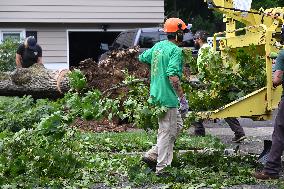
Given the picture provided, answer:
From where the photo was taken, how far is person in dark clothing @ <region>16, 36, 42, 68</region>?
52.4ft

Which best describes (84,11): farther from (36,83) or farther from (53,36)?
(36,83)

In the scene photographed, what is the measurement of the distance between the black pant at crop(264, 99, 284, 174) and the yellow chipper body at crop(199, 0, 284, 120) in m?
1.33

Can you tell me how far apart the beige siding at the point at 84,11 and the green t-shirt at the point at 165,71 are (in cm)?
1465

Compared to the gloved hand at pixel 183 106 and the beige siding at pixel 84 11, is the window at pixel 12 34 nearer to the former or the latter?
the beige siding at pixel 84 11

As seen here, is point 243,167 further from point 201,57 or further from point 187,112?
point 201,57

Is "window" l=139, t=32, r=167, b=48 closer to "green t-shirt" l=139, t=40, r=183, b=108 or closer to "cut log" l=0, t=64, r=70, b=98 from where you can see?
"cut log" l=0, t=64, r=70, b=98

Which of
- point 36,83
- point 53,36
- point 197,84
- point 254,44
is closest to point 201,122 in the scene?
point 254,44

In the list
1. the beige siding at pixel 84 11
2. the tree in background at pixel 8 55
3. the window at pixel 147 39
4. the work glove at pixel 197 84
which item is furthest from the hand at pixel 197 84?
the beige siding at pixel 84 11

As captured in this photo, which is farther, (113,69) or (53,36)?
(53,36)

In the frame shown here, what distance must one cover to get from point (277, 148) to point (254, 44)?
2764mm

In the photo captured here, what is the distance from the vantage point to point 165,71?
28.2 feet

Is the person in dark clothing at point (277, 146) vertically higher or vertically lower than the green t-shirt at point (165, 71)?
lower

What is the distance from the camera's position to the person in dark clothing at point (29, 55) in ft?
52.4

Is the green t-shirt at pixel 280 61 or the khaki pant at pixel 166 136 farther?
the khaki pant at pixel 166 136
